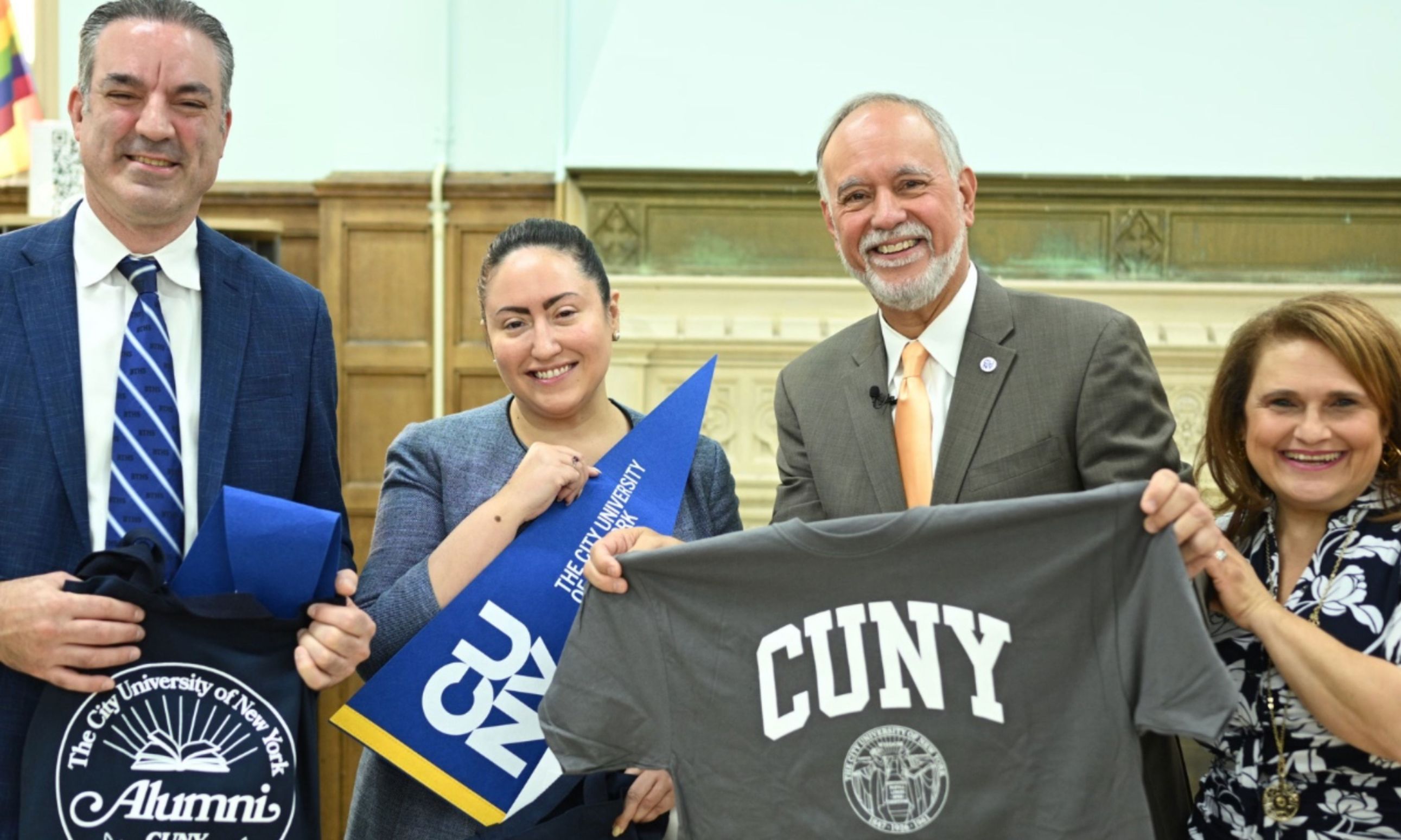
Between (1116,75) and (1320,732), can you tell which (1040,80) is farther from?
(1320,732)

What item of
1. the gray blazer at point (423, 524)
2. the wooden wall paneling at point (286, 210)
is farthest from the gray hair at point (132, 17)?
the wooden wall paneling at point (286, 210)

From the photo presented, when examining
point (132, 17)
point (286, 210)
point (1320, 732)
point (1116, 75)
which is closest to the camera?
point (1320, 732)

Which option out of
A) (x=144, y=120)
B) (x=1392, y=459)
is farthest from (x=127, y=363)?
(x=1392, y=459)

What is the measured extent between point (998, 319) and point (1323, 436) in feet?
1.51

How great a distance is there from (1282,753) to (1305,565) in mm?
253

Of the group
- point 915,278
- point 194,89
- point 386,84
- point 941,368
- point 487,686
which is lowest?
point 487,686

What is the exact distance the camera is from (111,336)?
1.68 m

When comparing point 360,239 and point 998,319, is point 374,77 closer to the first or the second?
point 360,239

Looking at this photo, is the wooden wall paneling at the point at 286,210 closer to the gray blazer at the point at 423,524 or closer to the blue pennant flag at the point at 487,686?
the gray blazer at the point at 423,524

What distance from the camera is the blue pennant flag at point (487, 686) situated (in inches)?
67.8

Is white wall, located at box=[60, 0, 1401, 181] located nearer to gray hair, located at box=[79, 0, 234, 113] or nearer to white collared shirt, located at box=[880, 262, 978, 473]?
white collared shirt, located at box=[880, 262, 978, 473]

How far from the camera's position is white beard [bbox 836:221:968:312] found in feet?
6.07

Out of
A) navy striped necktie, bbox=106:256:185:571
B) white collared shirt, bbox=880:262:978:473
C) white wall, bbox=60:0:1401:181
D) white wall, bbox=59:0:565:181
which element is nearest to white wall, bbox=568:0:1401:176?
white wall, bbox=60:0:1401:181

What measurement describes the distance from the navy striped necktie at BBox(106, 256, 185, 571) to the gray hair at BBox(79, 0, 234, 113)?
27cm
